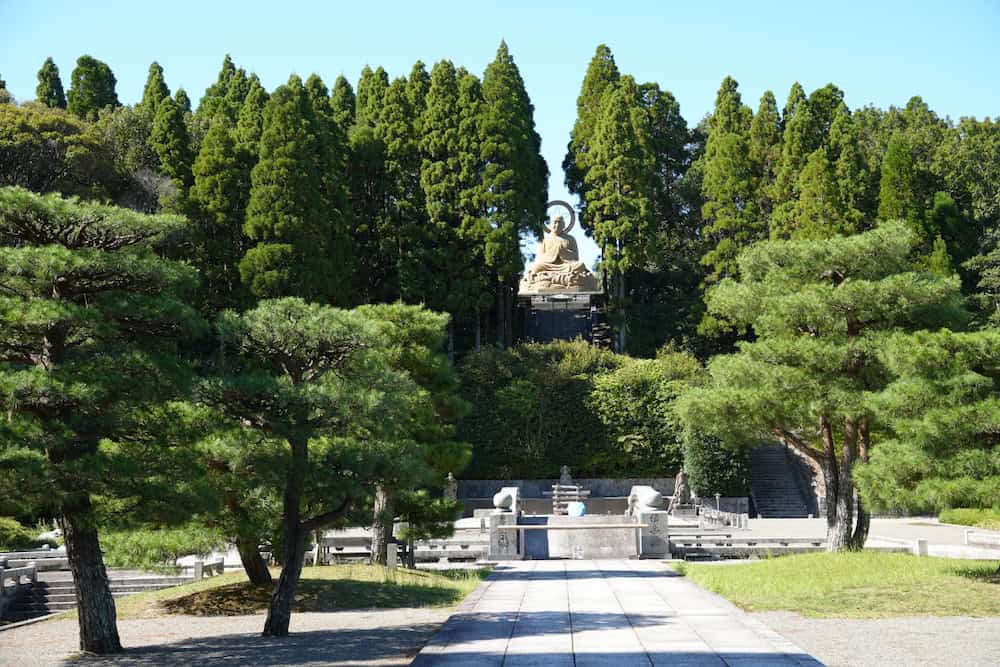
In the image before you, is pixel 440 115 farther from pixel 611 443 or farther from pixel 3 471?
pixel 3 471

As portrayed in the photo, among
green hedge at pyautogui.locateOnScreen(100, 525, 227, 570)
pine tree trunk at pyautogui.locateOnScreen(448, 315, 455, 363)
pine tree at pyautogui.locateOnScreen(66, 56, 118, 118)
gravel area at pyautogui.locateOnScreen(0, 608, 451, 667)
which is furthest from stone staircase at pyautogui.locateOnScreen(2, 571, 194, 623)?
pine tree at pyautogui.locateOnScreen(66, 56, 118, 118)

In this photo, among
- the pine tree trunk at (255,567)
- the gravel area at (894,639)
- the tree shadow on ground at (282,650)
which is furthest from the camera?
the pine tree trunk at (255,567)

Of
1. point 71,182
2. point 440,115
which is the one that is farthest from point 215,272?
Answer: point 440,115

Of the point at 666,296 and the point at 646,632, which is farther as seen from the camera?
the point at 666,296

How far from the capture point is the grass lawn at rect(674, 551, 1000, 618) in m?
14.9

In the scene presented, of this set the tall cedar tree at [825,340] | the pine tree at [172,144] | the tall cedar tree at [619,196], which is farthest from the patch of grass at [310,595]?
the tall cedar tree at [619,196]

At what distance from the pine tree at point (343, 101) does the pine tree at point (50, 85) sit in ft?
63.0

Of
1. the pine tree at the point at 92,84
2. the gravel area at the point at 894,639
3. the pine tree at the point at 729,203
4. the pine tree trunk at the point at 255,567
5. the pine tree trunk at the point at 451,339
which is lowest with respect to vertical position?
the gravel area at the point at 894,639

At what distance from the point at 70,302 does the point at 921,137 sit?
165ft

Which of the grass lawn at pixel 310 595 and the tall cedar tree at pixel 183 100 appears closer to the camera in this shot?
the grass lawn at pixel 310 595

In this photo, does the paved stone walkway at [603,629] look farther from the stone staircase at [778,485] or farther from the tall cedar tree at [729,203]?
the tall cedar tree at [729,203]

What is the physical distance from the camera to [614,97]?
150ft

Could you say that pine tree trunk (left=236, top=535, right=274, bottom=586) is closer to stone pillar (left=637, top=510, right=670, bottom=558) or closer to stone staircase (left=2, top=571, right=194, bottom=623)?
stone staircase (left=2, top=571, right=194, bottom=623)

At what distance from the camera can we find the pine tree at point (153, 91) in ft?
156
